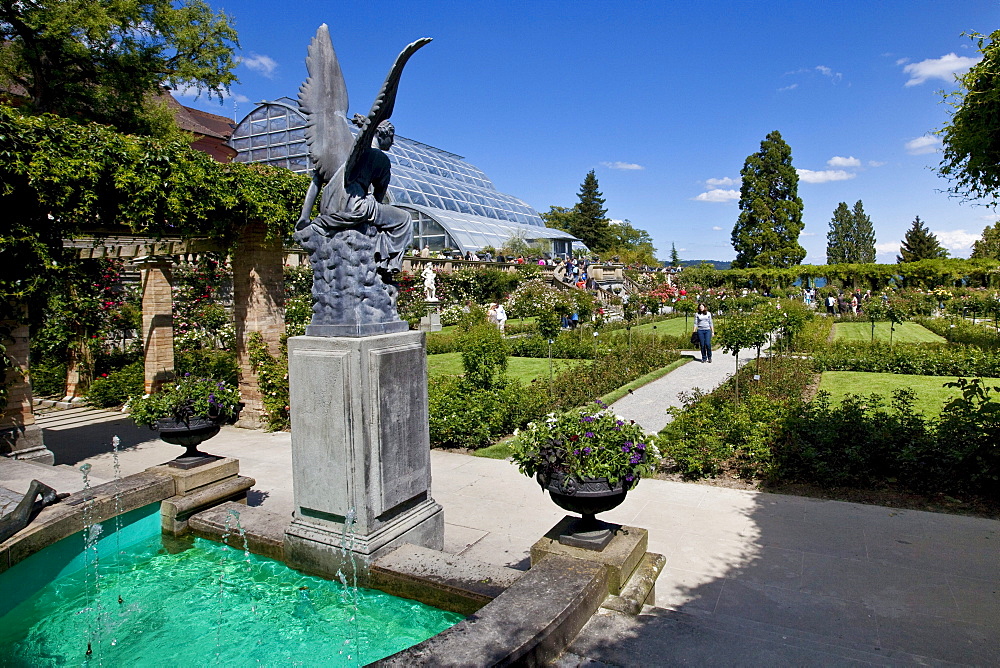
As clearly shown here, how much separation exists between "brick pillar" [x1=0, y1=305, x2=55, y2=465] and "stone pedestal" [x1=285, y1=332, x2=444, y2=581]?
18.1ft

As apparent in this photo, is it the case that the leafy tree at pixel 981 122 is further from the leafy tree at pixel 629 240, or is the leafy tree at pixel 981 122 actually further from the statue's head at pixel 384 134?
the leafy tree at pixel 629 240

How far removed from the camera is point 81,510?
14.5ft

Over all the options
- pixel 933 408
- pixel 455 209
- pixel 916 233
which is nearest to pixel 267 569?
pixel 933 408

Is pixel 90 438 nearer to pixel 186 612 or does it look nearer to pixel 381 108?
pixel 186 612

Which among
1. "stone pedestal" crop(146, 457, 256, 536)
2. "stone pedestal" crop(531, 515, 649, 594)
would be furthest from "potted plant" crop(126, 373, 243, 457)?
"stone pedestal" crop(531, 515, 649, 594)

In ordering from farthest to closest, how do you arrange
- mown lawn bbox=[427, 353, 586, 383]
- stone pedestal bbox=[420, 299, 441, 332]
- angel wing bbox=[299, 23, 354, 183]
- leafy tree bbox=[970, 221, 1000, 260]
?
leafy tree bbox=[970, 221, 1000, 260], stone pedestal bbox=[420, 299, 441, 332], mown lawn bbox=[427, 353, 586, 383], angel wing bbox=[299, 23, 354, 183]

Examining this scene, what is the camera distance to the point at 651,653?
2.63 m

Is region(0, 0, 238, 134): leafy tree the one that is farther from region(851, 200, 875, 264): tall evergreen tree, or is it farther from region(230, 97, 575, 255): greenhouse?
region(851, 200, 875, 264): tall evergreen tree

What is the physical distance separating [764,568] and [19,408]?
336 inches

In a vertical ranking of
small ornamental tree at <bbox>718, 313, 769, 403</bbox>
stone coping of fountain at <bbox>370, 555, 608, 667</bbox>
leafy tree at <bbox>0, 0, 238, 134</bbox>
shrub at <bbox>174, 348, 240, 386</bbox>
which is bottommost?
stone coping of fountain at <bbox>370, 555, 608, 667</bbox>

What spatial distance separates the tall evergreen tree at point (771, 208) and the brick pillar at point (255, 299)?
47.6 m

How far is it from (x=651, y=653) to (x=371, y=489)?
1986 mm

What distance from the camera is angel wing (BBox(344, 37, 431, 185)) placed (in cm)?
340

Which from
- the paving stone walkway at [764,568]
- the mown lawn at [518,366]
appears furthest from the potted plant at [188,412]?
the mown lawn at [518,366]
